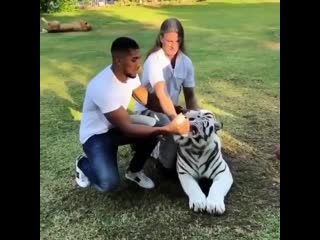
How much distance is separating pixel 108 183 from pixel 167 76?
3.06ft

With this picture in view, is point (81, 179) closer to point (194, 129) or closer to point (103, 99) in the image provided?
point (103, 99)

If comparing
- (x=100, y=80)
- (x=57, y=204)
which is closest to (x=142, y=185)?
(x=57, y=204)

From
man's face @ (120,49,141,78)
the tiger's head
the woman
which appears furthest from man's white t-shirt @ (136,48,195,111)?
the tiger's head

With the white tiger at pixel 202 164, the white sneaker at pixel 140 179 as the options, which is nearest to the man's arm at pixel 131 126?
the white tiger at pixel 202 164

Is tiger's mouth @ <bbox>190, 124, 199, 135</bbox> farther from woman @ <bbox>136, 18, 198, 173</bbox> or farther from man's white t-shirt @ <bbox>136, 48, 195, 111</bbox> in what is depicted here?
man's white t-shirt @ <bbox>136, 48, 195, 111</bbox>

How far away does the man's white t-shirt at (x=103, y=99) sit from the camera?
324 centimetres

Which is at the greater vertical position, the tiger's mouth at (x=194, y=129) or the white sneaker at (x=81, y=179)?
the tiger's mouth at (x=194, y=129)

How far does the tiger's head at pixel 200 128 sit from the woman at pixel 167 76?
0.20m

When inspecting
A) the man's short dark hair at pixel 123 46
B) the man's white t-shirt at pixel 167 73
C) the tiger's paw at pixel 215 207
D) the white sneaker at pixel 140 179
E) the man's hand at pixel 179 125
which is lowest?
the tiger's paw at pixel 215 207

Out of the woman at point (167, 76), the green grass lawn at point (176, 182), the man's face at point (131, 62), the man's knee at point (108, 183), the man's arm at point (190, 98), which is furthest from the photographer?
the man's arm at point (190, 98)

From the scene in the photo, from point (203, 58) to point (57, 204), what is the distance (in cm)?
564

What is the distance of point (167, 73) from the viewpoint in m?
3.73

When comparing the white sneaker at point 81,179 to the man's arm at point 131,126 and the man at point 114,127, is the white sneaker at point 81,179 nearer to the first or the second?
the man at point 114,127
